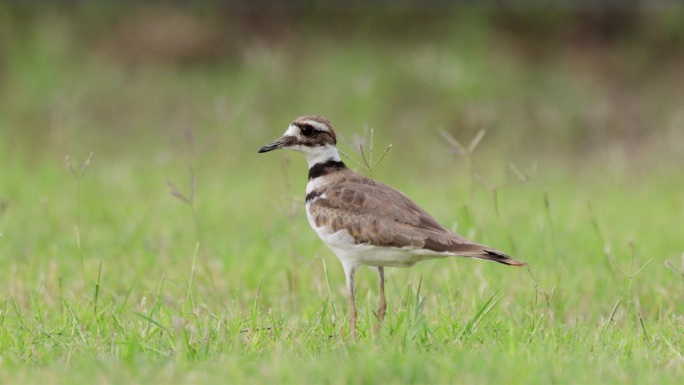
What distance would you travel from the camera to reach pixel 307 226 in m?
8.73

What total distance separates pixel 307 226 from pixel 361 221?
3.71m

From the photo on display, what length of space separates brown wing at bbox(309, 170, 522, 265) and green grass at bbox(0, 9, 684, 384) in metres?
0.31

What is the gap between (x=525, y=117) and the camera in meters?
13.1

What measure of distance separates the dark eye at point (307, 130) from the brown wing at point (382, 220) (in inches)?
10.9

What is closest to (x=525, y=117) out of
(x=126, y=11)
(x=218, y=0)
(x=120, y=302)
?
(x=218, y=0)

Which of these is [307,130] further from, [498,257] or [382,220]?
[498,257]

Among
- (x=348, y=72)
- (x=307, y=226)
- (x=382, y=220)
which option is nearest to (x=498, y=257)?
(x=382, y=220)

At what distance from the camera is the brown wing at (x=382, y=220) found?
4.88 meters

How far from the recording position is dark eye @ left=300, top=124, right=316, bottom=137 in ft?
18.0

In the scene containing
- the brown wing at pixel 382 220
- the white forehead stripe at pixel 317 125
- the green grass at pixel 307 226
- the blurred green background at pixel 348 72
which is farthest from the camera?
the blurred green background at pixel 348 72

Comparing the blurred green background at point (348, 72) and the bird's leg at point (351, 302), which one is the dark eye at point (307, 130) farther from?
the blurred green background at point (348, 72)

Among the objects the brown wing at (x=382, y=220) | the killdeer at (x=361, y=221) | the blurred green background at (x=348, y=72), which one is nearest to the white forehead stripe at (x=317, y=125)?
the killdeer at (x=361, y=221)

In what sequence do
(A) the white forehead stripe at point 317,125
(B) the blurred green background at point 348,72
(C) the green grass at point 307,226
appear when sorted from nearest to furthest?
1. (C) the green grass at point 307,226
2. (A) the white forehead stripe at point 317,125
3. (B) the blurred green background at point 348,72

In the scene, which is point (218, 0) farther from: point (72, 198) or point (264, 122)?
point (72, 198)
